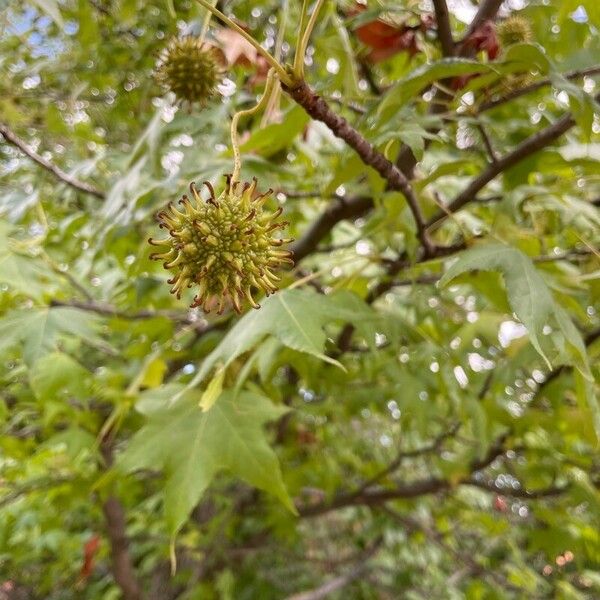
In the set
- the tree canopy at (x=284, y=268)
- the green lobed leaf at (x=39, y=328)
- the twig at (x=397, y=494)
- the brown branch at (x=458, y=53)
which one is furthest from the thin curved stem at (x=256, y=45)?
the twig at (x=397, y=494)

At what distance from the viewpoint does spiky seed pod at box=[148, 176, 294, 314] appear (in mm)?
760

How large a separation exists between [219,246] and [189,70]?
2.01ft

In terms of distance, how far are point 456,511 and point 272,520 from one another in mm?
918

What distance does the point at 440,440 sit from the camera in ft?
6.78

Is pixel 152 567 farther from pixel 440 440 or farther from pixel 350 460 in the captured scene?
pixel 440 440

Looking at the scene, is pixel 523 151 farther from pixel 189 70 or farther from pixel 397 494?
pixel 397 494

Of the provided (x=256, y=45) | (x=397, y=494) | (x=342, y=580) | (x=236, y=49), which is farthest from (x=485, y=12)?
(x=342, y=580)

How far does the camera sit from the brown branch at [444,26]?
1.06 meters

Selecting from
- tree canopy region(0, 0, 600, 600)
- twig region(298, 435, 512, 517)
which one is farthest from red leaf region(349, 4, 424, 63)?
twig region(298, 435, 512, 517)

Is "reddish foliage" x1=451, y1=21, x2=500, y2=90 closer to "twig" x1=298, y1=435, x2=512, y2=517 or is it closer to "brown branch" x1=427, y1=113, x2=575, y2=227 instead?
"brown branch" x1=427, y1=113, x2=575, y2=227

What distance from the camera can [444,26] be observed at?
110 cm

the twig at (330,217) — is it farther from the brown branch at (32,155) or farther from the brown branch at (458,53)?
the brown branch at (32,155)

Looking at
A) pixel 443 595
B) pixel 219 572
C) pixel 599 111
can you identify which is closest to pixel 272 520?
pixel 219 572

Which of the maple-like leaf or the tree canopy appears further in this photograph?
the maple-like leaf
